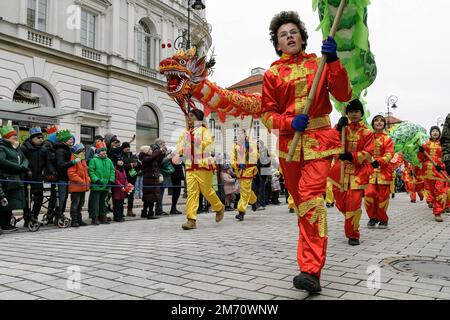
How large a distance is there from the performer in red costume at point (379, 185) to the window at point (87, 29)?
733 inches

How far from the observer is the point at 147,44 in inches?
1038

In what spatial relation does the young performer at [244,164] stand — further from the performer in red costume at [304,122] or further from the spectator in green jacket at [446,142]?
the performer in red costume at [304,122]

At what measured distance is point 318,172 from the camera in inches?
133

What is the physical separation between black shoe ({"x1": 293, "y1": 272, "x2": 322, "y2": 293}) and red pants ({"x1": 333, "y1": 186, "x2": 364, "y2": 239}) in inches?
108

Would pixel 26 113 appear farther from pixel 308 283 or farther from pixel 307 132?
pixel 308 283

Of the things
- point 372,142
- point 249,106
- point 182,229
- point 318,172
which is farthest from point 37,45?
point 318,172

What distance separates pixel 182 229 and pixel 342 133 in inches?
135

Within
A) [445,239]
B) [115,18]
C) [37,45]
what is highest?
[115,18]

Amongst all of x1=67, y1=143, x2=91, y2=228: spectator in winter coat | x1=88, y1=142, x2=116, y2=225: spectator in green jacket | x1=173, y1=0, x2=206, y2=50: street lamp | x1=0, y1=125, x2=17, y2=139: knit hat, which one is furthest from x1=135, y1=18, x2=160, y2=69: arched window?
x1=0, y1=125, x2=17, y2=139: knit hat

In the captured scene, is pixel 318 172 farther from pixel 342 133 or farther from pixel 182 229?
pixel 182 229

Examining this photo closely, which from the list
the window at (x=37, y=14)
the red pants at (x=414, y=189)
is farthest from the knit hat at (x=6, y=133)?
the window at (x=37, y=14)

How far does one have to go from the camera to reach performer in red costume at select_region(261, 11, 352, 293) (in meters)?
3.21

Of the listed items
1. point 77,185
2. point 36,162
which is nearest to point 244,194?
point 77,185

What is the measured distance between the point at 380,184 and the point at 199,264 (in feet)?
15.0
